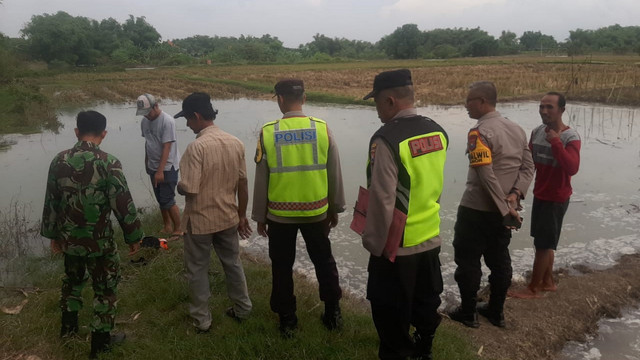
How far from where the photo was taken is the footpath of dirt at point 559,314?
10.5 ft

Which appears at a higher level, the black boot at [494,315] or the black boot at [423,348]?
the black boot at [423,348]

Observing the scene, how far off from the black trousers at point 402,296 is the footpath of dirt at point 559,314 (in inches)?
31.0

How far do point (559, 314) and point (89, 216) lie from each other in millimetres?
3788

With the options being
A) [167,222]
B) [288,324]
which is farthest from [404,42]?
[288,324]

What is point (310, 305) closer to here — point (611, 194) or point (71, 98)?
point (611, 194)

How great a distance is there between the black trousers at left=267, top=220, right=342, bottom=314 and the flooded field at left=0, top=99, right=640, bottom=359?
4.72ft

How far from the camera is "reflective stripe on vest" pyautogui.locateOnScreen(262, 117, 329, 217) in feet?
9.29

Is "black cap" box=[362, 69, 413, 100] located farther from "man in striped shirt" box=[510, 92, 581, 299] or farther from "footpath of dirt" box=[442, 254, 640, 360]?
"footpath of dirt" box=[442, 254, 640, 360]

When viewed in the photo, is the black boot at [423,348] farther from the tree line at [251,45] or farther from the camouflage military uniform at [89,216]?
the tree line at [251,45]

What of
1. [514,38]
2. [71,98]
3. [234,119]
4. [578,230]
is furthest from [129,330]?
[514,38]

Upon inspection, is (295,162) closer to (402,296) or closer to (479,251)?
(402,296)

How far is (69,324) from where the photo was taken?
3.00 m

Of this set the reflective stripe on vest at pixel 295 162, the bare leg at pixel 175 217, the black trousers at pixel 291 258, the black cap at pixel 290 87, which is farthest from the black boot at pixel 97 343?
the bare leg at pixel 175 217

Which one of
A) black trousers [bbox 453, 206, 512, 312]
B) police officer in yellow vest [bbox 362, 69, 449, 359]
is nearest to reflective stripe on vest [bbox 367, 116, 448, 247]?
police officer in yellow vest [bbox 362, 69, 449, 359]
